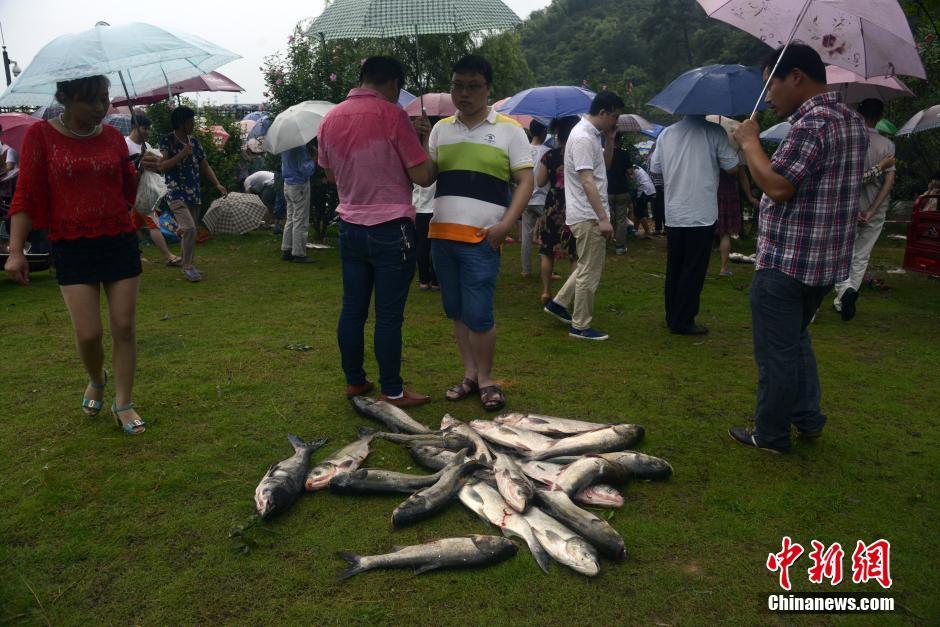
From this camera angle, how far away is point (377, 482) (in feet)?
12.2

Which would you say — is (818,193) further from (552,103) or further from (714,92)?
(552,103)

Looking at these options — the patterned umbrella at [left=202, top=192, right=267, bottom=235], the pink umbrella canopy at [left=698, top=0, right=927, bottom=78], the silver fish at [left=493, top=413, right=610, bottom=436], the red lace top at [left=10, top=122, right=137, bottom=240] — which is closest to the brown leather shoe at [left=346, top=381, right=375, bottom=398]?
the silver fish at [left=493, top=413, right=610, bottom=436]

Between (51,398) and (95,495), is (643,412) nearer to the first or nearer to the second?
(95,495)

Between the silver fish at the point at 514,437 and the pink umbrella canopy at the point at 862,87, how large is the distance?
5.19 meters

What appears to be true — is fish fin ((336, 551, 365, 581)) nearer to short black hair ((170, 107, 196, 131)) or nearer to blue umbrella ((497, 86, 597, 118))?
short black hair ((170, 107, 196, 131))

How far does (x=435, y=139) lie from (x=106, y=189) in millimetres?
2032

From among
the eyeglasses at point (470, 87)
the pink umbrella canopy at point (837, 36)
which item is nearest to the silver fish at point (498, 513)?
the eyeglasses at point (470, 87)

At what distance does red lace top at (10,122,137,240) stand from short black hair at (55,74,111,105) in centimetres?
20

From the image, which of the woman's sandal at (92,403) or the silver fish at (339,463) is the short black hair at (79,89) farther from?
the silver fish at (339,463)

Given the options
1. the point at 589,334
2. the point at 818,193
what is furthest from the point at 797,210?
the point at 589,334

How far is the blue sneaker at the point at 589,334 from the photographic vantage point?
6.70 m

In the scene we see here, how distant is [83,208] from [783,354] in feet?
13.4

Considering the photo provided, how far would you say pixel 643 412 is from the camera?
15.8ft

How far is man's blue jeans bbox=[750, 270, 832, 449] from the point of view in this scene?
12.7 ft
